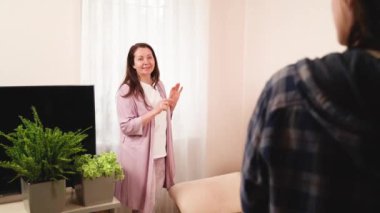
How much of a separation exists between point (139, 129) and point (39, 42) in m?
0.83

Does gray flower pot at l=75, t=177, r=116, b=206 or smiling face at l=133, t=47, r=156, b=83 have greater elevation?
smiling face at l=133, t=47, r=156, b=83

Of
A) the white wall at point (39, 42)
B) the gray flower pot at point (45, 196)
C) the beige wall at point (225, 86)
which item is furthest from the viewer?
the beige wall at point (225, 86)

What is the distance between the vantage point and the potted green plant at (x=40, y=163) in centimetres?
163

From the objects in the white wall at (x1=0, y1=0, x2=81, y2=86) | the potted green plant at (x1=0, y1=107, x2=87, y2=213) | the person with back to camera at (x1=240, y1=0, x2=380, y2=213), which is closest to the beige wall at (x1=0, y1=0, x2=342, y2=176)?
the white wall at (x1=0, y1=0, x2=81, y2=86)

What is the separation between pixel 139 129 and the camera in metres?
2.19

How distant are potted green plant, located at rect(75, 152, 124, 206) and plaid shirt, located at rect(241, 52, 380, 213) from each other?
131cm

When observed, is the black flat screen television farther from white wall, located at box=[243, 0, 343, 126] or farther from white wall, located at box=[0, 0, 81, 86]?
white wall, located at box=[243, 0, 343, 126]

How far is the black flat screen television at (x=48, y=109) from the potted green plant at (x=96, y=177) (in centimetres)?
13

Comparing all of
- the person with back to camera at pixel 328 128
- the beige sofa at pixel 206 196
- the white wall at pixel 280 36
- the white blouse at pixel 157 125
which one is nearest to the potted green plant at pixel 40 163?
the white blouse at pixel 157 125

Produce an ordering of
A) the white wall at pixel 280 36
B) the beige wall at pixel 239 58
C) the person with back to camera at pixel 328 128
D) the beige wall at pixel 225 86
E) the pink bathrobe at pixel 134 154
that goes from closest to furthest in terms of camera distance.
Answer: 1. the person with back to camera at pixel 328 128
2. the pink bathrobe at pixel 134 154
3. the white wall at pixel 280 36
4. the beige wall at pixel 239 58
5. the beige wall at pixel 225 86

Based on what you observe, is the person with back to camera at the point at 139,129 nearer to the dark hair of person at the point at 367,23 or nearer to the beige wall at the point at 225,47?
the beige wall at the point at 225,47

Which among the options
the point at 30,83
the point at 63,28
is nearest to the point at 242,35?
the point at 63,28

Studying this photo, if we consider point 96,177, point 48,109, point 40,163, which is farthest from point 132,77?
point 40,163

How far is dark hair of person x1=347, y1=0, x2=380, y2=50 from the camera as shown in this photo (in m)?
0.62
